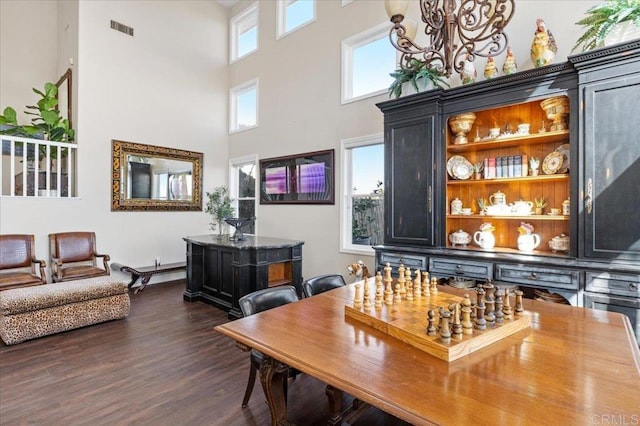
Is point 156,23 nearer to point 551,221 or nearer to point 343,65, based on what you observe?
point 343,65

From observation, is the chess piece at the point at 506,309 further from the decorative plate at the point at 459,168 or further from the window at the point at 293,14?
the window at the point at 293,14

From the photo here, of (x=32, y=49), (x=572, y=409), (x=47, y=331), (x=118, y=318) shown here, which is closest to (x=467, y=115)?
(x=572, y=409)

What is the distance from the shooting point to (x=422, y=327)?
1393mm

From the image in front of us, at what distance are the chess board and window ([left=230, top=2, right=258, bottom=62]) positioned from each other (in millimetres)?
6049

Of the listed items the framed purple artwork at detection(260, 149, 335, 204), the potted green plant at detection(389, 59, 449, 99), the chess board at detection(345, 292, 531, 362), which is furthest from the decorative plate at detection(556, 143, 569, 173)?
the framed purple artwork at detection(260, 149, 335, 204)

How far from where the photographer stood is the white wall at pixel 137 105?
16.5 feet

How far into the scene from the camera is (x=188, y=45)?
20.5 feet

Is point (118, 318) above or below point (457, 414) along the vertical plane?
below

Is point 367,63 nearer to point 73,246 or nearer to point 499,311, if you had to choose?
point 499,311

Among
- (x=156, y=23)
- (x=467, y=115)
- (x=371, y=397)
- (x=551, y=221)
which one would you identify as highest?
(x=156, y=23)

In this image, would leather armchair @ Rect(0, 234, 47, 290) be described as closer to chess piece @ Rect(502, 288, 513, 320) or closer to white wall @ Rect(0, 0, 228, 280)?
white wall @ Rect(0, 0, 228, 280)

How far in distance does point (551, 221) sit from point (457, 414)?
2797 millimetres

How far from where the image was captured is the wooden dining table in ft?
2.95

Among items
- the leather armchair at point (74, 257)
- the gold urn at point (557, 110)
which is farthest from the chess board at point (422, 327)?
the leather armchair at point (74, 257)
